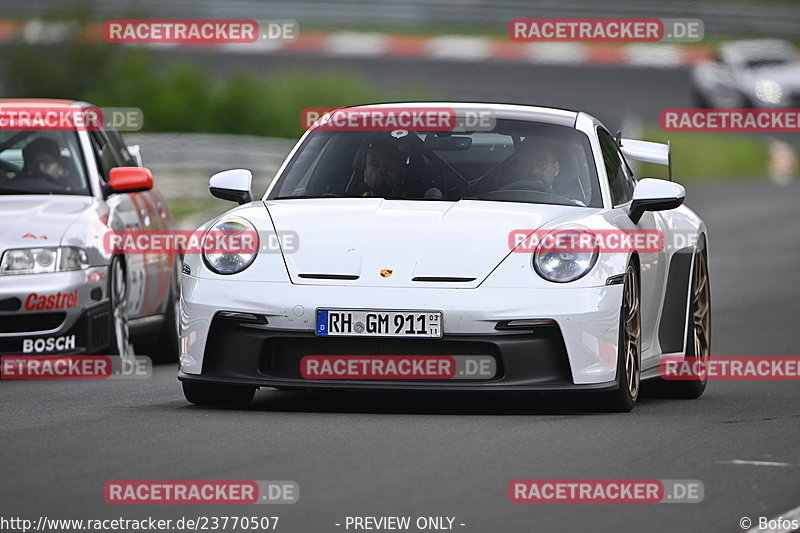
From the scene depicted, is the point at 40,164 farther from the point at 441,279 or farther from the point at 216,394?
the point at 441,279

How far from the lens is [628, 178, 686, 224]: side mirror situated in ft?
27.9

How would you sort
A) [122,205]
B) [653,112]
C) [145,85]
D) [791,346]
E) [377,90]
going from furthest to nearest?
1. [653,112]
2. [377,90]
3. [145,85]
4. [791,346]
5. [122,205]

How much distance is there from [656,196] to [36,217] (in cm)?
363

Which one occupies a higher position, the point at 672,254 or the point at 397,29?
the point at 672,254

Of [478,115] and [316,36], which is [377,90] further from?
[478,115]

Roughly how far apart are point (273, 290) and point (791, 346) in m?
5.56

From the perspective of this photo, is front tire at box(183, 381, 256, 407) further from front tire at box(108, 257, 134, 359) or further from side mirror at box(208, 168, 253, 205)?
front tire at box(108, 257, 134, 359)

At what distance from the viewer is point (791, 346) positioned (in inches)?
486

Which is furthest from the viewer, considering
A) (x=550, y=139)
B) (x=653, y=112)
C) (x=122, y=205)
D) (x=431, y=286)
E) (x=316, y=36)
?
(x=316, y=36)

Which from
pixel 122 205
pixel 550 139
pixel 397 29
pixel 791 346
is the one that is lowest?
pixel 397 29

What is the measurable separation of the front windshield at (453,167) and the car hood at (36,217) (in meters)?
1.79

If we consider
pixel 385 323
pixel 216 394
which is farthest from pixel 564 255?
pixel 216 394

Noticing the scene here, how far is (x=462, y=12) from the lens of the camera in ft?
138

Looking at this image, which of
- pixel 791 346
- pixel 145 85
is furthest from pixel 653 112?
pixel 791 346
